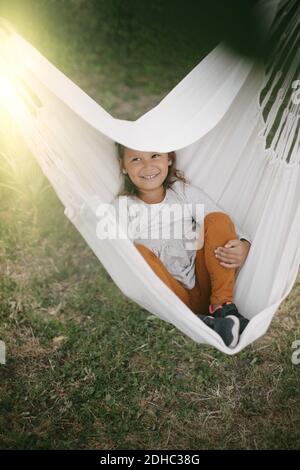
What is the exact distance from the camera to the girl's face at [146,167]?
1.92 meters

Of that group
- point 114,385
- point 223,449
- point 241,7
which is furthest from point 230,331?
point 241,7

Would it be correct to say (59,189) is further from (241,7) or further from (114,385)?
(241,7)

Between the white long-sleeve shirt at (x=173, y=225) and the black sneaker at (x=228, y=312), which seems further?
the white long-sleeve shirt at (x=173, y=225)

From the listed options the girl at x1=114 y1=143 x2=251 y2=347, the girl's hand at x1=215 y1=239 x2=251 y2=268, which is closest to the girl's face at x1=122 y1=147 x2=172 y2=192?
the girl at x1=114 y1=143 x2=251 y2=347

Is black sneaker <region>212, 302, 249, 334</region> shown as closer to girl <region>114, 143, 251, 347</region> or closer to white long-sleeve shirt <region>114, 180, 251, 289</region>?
girl <region>114, 143, 251, 347</region>

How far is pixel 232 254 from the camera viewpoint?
1.81 m

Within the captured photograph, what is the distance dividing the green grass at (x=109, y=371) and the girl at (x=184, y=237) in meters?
0.22

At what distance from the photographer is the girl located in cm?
181

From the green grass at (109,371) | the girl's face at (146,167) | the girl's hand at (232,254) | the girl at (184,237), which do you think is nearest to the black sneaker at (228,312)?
the girl at (184,237)

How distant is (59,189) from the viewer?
68.4 inches

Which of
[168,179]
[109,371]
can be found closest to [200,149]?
[168,179]

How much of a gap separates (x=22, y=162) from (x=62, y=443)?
4.60ft

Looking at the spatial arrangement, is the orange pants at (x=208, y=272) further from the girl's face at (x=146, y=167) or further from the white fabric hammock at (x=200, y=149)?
the girl's face at (x=146, y=167)

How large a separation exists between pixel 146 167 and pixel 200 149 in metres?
0.22
